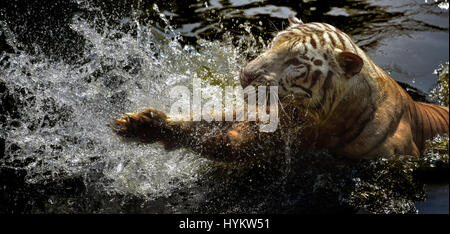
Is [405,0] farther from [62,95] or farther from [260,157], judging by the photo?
[62,95]

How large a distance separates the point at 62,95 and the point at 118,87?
1.29 feet

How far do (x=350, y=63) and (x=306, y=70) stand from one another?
20cm

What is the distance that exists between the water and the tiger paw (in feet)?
0.31

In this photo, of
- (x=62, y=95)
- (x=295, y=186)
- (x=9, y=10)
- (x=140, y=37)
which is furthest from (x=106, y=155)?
(x=9, y=10)

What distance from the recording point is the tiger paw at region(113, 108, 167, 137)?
6.77 ft

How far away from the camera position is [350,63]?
2080 millimetres

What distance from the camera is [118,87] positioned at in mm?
3025

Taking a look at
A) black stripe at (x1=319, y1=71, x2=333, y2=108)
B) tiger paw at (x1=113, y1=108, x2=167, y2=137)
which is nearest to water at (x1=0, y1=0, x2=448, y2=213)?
tiger paw at (x1=113, y1=108, x2=167, y2=137)

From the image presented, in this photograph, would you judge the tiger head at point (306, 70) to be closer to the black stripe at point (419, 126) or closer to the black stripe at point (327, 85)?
the black stripe at point (327, 85)

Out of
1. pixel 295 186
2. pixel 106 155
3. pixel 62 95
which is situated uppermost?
pixel 62 95

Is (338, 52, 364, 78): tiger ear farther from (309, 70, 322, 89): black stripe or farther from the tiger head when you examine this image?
(309, 70, 322, 89): black stripe

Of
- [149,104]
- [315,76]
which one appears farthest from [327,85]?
[149,104]

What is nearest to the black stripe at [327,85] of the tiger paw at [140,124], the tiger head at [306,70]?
the tiger head at [306,70]

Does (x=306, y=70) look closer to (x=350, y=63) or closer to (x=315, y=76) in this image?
(x=315, y=76)
